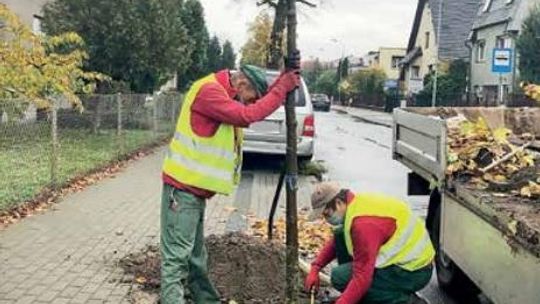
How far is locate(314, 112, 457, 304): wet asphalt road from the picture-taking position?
11.4 meters

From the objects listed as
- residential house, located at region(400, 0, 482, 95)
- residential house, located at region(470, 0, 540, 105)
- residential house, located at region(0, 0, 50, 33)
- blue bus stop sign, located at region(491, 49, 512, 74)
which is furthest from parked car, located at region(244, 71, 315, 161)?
residential house, located at region(400, 0, 482, 95)

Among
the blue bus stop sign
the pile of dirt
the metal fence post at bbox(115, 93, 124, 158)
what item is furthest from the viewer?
the blue bus stop sign

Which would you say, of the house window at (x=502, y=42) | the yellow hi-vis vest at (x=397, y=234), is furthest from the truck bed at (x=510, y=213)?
the house window at (x=502, y=42)

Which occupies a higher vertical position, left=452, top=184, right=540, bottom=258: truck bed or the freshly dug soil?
left=452, top=184, right=540, bottom=258: truck bed

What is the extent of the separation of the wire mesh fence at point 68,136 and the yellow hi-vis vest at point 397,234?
5.62 meters

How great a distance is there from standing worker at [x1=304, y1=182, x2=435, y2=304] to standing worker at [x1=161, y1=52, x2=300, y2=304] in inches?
24.5

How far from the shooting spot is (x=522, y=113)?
8.26 metres

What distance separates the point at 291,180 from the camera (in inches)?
207

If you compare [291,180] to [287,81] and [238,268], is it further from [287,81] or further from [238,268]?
[238,268]

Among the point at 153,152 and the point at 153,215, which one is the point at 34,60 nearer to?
the point at 153,215

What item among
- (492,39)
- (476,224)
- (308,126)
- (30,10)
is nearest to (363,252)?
(476,224)

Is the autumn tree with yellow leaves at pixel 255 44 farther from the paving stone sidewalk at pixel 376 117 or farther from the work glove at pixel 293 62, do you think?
the work glove at pixel 293 62

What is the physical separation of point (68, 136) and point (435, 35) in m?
48.0

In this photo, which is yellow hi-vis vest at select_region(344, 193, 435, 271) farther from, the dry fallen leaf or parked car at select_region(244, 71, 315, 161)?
parked car at select_region(244, 71, 315, 161)
